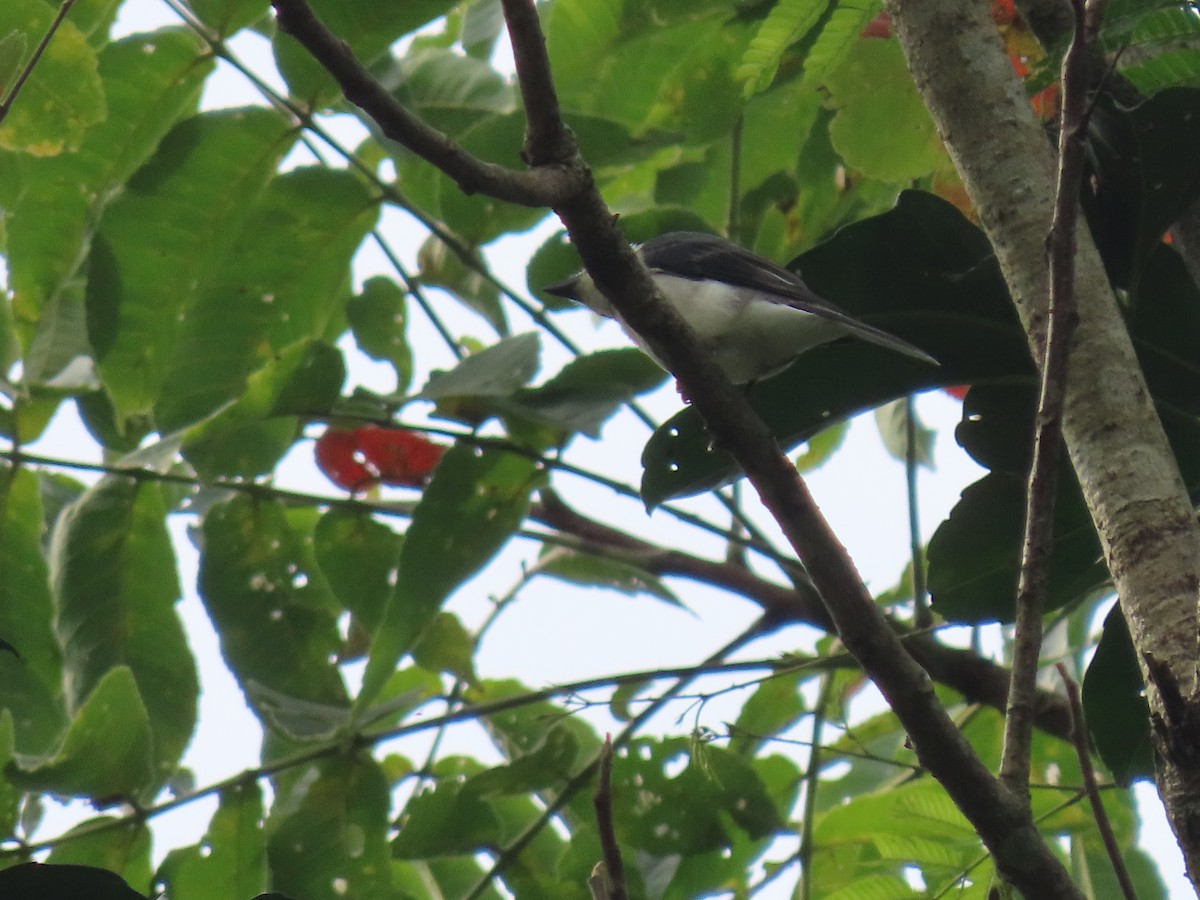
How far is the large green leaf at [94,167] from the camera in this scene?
2.92m

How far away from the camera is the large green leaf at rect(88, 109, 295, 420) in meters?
2.96

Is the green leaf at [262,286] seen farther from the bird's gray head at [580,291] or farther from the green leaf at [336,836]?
the green leaf at [336,836]

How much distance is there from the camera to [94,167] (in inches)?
116

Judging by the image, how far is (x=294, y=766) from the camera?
9.07ft

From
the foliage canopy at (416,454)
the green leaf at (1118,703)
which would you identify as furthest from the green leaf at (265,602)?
the green leaf at (1118,703)

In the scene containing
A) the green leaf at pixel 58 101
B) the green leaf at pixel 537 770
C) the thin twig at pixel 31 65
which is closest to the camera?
the thin twig at pixel 31 65

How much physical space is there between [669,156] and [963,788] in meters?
2.46

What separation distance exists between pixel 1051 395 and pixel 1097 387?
14 cm

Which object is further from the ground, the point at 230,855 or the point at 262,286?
the point at 262,286

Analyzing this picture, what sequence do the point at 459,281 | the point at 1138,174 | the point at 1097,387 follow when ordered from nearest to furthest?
the point at 1097,387
the point at 1138,174
the point at 459,281

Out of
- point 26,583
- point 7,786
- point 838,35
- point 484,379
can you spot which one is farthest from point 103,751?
point 838,35

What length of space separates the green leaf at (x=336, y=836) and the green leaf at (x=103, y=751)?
0.33m

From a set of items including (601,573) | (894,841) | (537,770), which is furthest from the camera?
(601,573)

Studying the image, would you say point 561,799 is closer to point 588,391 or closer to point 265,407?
point 588,391
